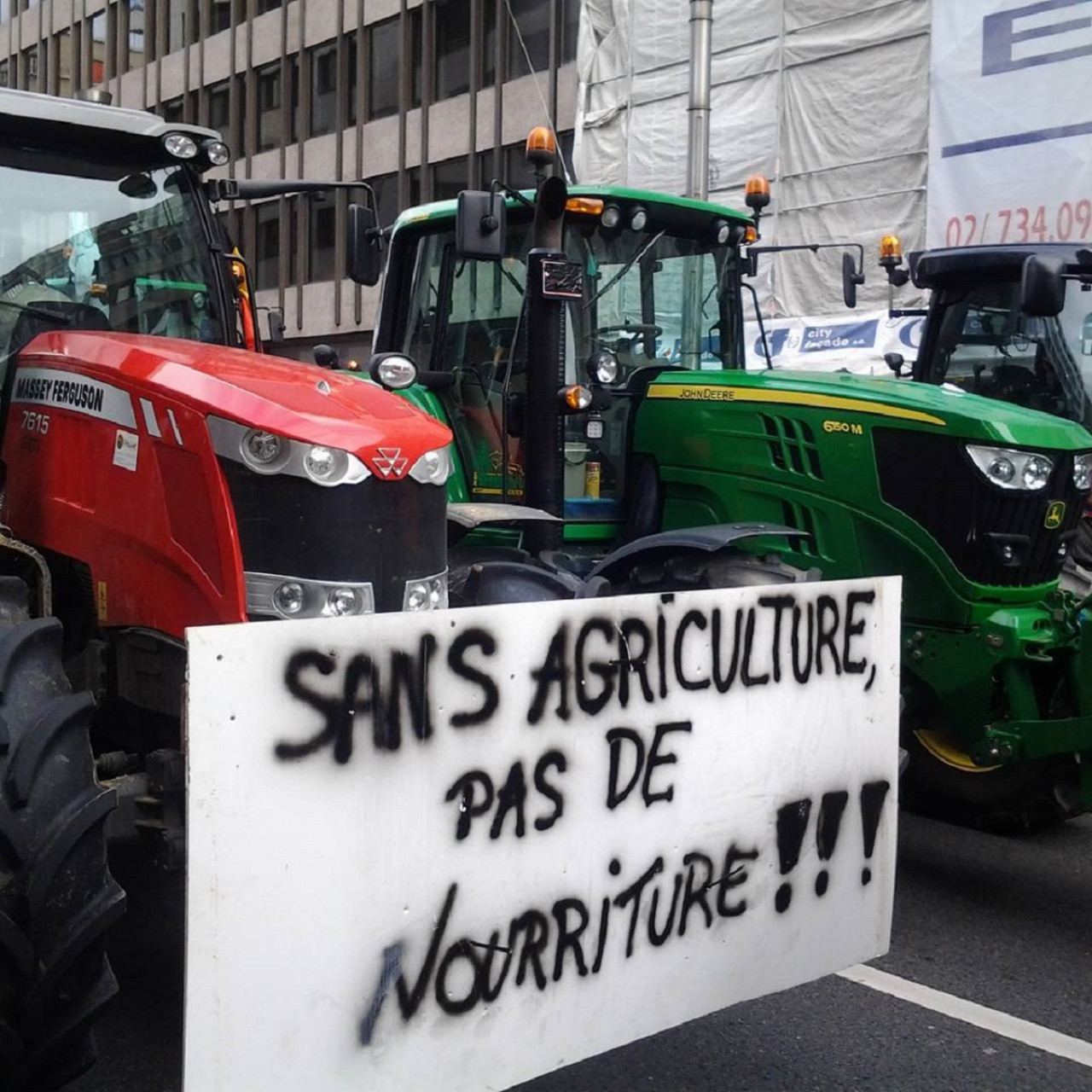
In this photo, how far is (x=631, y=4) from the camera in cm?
1911

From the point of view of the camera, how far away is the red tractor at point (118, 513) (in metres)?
2.85

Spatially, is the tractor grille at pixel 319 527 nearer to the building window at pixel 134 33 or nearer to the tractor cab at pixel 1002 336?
the tractor cab at pixel 1002 336

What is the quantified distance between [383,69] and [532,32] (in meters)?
5.60


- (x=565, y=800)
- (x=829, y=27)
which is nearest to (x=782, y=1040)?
(x=565, y=800)

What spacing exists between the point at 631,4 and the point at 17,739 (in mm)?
18102

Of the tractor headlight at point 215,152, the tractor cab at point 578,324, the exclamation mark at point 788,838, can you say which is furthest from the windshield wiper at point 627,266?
the exclamation mark at point 788,838

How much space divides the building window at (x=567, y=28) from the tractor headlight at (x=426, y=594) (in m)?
22.3

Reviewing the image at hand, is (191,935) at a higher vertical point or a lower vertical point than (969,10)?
lower

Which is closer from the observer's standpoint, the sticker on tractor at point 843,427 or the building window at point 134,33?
the sticker on tractor at point 843,427

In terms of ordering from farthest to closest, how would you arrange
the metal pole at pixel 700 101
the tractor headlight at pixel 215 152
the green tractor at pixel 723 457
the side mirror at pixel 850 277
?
the metal pole at pixel 700 101, the side mirror at pixel 850 277, the green tractor at pixel 723 457, the tractor headlight at pixel 215 152

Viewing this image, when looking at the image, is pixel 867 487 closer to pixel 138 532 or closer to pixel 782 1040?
pixel 782 1040

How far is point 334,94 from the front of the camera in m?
31.5

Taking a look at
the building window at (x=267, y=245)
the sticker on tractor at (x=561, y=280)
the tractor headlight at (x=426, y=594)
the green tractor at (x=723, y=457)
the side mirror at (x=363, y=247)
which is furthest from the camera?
the building window at (x=267, y=245)

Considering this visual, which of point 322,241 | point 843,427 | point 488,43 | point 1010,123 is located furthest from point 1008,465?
point 322,241
